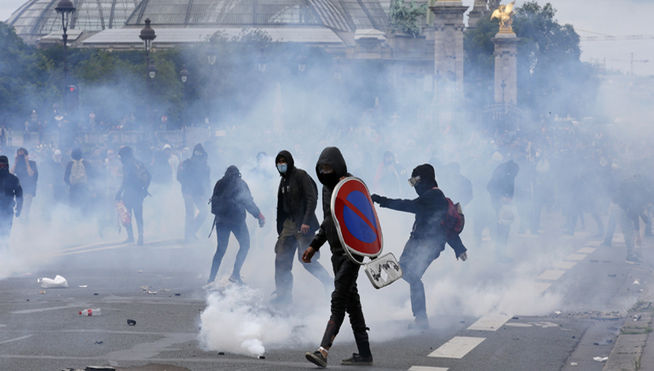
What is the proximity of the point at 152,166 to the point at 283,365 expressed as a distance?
843 inches

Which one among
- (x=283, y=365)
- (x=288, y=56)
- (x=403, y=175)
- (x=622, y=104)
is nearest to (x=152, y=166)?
(x=403, y=175)

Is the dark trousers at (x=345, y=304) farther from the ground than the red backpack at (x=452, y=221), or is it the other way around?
the red backpack at (x=452, y=221)

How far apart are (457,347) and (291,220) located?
2.71 meters

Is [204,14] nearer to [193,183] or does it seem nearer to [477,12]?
[477,12]

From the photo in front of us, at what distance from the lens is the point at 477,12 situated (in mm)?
135000

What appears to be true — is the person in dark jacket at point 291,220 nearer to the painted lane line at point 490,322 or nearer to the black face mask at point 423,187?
the black face mask at point 423,187

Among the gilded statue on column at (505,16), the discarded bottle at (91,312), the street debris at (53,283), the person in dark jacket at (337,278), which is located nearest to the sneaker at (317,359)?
the person in dark jacket at (337,278)

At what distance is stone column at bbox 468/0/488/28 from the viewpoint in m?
135

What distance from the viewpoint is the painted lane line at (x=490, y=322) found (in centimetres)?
1141

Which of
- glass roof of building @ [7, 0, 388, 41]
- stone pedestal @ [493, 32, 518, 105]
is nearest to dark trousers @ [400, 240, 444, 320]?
stone pedestal @ [493, 32, 518, 105]

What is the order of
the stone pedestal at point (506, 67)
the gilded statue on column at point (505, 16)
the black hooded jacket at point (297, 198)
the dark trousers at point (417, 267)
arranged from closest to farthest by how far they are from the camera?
the dark trousers at point (417, 267) < the black hooded jacket at point (297, 198) < the gilded statue on column at point (505, 16) < the stone pedestal at point (506, 67)

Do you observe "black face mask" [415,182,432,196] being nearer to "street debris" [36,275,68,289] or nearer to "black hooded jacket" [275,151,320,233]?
"black hooded jacket" [275,151,320,233]

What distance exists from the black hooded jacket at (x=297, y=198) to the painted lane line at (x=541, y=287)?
9.62ft

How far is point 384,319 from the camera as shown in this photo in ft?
39.1
